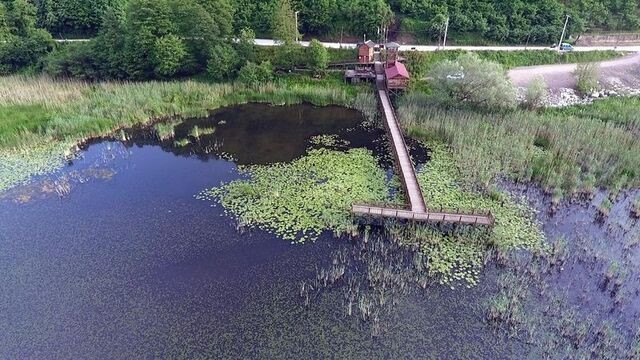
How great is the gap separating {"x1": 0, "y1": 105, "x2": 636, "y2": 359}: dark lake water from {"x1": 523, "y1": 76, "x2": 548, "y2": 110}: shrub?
26.4m

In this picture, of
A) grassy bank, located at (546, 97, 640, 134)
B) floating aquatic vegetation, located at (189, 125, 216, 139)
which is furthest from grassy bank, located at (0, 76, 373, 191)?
grassy bank, located at (546, 97, 640, 134)

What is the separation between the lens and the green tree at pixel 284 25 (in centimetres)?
5028

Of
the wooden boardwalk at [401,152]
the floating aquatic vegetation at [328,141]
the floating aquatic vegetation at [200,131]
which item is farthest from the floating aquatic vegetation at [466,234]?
the floating aquatic vegetation at [200,131]

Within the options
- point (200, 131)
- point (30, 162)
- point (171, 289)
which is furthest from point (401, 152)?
point (30, 162)

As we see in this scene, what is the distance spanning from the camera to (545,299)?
24203 mm

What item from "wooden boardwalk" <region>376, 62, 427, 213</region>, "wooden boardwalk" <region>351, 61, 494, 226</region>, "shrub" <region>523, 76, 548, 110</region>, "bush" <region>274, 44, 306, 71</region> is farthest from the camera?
"bush" <region>274, 44, 306, 71</region>

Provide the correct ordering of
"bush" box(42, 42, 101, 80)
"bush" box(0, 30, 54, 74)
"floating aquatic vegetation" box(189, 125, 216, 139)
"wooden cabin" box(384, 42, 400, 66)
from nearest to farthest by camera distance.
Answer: "floating aquatic vegetation" box(189, 125, 216, 139)
"wooden cabin" box(384, 42, 400, 66)
"bush" box(42, 42, 101, 80)
"bush" box(0, 30, 54, 74)

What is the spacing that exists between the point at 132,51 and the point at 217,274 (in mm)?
36896

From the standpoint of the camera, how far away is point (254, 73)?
165 feet

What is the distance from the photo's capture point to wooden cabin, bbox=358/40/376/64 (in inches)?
2021

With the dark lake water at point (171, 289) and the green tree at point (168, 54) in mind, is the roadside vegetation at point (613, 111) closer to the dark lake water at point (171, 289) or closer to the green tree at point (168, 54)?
the dark lake water at point (171, 289)

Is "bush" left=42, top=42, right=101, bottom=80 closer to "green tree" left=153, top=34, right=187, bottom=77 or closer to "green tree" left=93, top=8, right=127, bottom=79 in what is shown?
"green tree" left=93, top=8, right=127, bottom=79

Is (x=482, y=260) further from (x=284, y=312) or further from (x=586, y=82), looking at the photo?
(x=586, y=82)

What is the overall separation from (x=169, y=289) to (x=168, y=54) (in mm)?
33517
